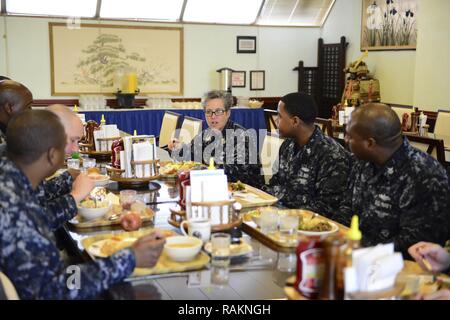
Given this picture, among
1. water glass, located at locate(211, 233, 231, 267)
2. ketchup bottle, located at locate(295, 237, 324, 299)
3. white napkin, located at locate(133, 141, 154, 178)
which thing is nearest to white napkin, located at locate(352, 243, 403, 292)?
ketchup bottle, located at locate(295, 237, 324, 299)

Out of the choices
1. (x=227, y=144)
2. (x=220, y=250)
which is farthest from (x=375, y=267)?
(x=227, y=144)

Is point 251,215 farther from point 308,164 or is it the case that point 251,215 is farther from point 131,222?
point 308,164

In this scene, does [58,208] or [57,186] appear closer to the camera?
[58,208]

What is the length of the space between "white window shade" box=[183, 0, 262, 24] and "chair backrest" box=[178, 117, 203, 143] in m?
4.00

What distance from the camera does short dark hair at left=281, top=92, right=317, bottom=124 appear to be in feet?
10.2

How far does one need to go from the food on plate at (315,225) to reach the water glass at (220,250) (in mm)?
411

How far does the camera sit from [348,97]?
8.66 m

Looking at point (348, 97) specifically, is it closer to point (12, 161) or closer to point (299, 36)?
point (299, 36)

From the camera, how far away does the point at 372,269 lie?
4.49 feet

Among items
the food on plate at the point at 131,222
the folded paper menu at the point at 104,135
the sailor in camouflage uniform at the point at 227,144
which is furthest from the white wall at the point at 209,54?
the food on plate at the point at 131,222

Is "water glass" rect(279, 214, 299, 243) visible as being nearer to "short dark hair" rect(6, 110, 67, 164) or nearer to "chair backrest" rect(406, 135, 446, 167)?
"short dark hair" rect(6, 110, 67, 164)

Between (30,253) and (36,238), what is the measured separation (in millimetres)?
43

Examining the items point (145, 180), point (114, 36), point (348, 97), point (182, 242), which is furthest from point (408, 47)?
point (182, 242)

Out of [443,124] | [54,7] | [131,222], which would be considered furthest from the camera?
[54,7]
